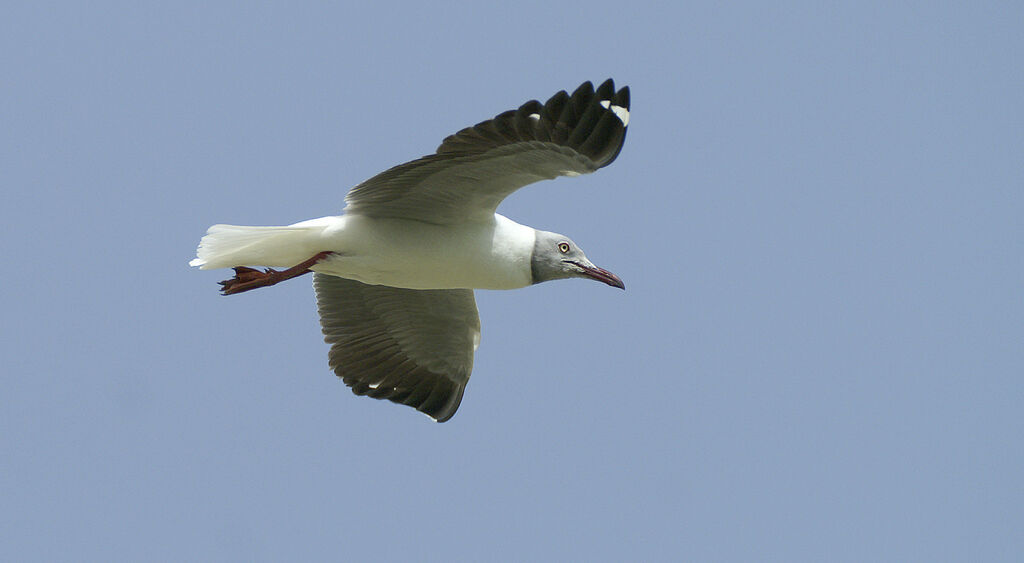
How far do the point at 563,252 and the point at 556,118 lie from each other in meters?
1.53

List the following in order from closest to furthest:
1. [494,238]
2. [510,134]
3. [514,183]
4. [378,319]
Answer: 1. [510,134]
2. [514,183]
3. [494,238]
4. [378,319]

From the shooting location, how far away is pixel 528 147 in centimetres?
822

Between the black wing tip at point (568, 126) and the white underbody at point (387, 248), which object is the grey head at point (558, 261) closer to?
the white underbody at point (387, 248)

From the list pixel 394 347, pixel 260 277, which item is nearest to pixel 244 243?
pixel 260 277

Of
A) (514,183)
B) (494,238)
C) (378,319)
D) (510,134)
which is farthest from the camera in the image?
(378,319)

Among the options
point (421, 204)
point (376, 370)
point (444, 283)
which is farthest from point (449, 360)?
point (421, 204)

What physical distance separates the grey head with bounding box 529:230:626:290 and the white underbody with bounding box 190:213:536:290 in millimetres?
65

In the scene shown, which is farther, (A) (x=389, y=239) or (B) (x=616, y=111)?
(A) (x=389, y=239)

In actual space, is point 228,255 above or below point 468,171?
below

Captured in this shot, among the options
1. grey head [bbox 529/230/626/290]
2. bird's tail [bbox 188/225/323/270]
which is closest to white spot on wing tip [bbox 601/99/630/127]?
grey head [bbox 529/230/626/290]

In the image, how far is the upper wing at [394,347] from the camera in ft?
35.2

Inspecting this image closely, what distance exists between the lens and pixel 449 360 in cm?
1083

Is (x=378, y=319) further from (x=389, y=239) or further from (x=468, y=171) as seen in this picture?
(x=468, y=171)

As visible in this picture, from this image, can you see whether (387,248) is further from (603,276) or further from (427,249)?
(603,276)
